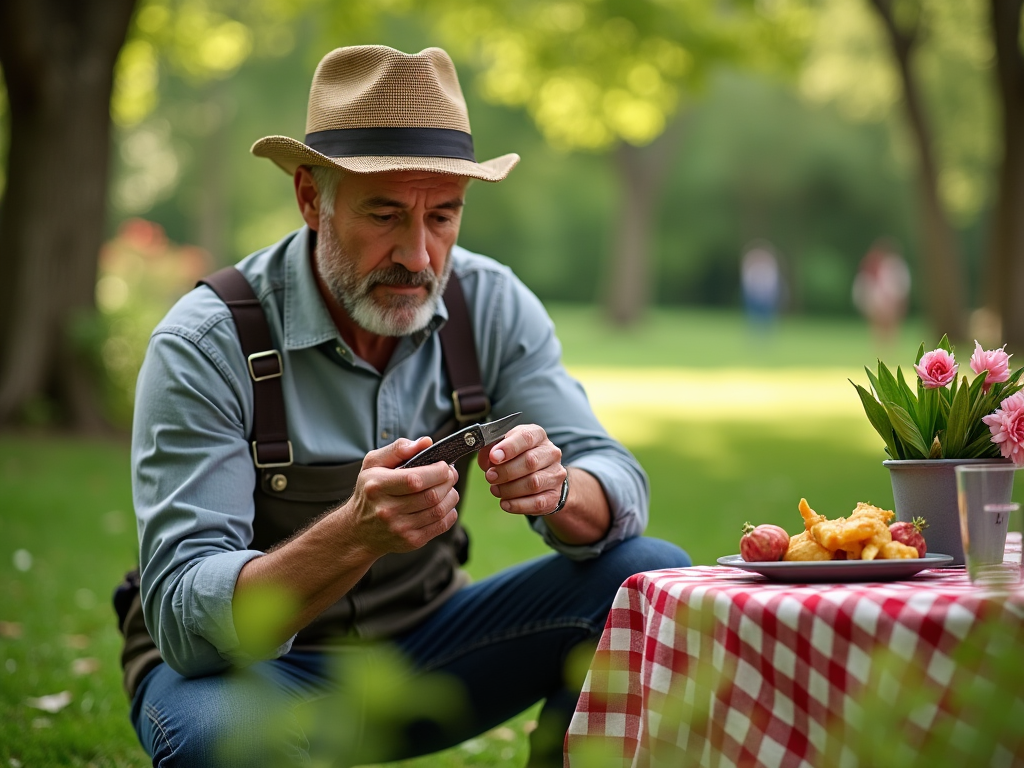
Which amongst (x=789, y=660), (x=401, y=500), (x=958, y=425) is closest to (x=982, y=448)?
(x=958, y=425)

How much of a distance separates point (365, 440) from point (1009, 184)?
16925 millimetres

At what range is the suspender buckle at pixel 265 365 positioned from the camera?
301 cm

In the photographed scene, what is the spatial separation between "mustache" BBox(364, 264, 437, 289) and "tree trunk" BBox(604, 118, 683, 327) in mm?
35221

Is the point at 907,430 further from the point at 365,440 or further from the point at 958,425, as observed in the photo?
the point at 365,440

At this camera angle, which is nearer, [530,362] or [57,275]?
[530,362]

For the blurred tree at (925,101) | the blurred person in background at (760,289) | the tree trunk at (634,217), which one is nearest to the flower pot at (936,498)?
the blurred tree at (925,101)

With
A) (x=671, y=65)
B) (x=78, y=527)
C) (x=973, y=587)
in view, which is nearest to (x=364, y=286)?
(x=973, y=587)

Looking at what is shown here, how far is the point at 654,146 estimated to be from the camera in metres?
38.4

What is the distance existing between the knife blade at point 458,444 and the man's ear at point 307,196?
3.47 feet

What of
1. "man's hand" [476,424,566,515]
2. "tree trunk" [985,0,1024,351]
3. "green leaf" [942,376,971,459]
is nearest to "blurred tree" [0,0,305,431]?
"man's hand" [476,424,566,515]

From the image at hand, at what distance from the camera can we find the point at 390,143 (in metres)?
3.10

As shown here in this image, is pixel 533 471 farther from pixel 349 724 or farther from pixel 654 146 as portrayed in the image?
pixel 654 146

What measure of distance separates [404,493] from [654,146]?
3704 cm

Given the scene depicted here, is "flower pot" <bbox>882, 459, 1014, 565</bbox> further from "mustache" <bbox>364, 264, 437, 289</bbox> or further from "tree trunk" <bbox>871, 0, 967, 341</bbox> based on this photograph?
"tree trunk" <bbox>871, 0, 967, 341</bbox>
